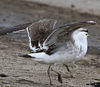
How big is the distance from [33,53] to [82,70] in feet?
5.60

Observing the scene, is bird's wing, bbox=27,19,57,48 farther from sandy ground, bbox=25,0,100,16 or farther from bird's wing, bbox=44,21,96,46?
sandy ground, bbox=25,0,100,16

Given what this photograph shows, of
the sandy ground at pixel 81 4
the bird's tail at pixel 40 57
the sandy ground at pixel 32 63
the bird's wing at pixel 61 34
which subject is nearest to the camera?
the bird's wing at pixel 61 34

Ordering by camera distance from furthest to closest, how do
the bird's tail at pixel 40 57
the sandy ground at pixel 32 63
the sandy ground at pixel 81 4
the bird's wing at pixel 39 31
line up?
the sandy ground at pixel 81 4, the bird's wing at pixel 39 31, the sandy ground at pixel 32 63, the bird's tail at pixel 40 57

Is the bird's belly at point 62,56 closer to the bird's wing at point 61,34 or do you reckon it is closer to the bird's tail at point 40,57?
the bird's tail at point 40,57

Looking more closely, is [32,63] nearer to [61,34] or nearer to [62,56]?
[62,56]

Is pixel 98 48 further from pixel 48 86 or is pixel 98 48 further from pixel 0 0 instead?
pixel 0 0

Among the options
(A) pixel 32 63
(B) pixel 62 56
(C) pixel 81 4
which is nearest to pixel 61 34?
(B) pixel 62 56

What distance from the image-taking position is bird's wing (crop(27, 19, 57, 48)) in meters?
6.19

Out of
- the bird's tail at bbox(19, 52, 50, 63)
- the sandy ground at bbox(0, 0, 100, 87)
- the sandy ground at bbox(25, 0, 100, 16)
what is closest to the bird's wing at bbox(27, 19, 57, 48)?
the bird's tail at bbox(19, 52, 50, 63)

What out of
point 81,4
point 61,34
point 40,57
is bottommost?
point 40,57

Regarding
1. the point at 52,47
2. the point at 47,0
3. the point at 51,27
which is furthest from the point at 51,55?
the point at 47,0

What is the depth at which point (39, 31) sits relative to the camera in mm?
6484

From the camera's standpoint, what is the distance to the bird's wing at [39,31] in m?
6.19

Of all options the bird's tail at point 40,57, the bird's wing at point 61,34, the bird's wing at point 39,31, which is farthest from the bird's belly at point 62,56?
the bird's wing at point 39,31
